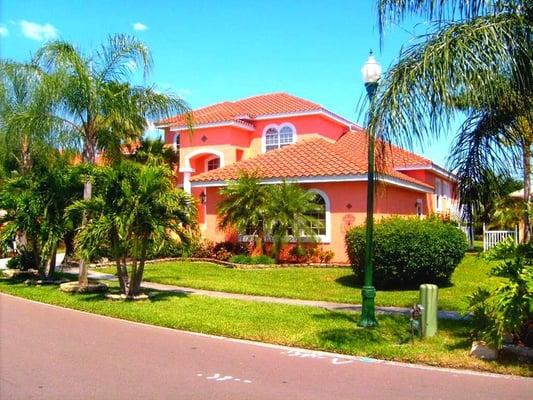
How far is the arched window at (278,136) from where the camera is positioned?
27.9 meters

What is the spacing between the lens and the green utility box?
8.94m

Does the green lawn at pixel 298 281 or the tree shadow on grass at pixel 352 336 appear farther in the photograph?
the green lawn at pixel 298 281

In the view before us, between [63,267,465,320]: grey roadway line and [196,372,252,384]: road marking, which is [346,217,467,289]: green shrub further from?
[196,372,252,384]: road marking

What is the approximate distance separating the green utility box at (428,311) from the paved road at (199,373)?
152cm

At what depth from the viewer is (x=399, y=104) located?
7.49 m

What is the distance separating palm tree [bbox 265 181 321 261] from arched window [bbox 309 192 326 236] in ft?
1.29

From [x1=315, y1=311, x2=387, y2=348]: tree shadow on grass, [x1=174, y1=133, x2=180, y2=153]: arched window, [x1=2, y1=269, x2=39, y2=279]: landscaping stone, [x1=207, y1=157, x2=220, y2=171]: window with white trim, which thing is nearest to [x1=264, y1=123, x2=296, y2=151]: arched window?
[x1=207, y1=157, x2=220, y2=171]: window with white trim

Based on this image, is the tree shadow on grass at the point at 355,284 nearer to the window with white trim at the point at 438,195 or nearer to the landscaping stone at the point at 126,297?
the landscaping stone at the point at 126,297

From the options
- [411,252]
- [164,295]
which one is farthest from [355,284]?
[164,295]

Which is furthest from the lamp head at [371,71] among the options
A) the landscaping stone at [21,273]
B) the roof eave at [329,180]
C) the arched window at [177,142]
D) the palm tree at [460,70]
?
the arched window at [177,142]

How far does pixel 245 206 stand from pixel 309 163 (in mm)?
3317

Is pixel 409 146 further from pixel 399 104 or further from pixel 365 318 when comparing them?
pixel 365 318

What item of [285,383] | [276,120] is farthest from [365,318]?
[276,120]

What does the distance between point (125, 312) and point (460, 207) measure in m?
6.61
